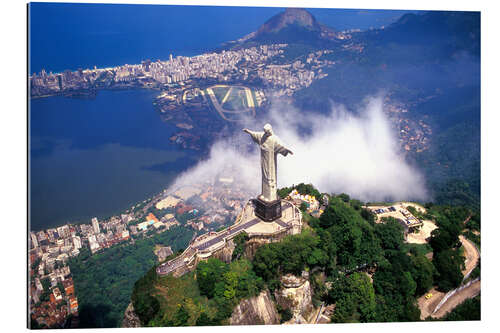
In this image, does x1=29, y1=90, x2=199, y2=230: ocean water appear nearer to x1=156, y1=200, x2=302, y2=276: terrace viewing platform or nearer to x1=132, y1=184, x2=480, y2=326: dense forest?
x1=156, y1=200, x2=302, y2=276: terrace viewing platform

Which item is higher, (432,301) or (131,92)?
(131,92)

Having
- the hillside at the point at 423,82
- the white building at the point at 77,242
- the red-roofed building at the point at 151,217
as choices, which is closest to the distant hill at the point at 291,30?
the hillside at the point at 423,82

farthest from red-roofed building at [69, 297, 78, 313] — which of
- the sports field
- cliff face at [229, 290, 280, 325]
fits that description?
the sports field

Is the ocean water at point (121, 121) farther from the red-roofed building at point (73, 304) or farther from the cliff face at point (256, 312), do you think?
the cliff face at point (256, 312)

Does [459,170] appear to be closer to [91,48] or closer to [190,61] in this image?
[190,61]

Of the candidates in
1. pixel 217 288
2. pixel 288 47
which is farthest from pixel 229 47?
pixel 217 288

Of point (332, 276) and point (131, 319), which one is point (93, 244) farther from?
point (332, 276)
